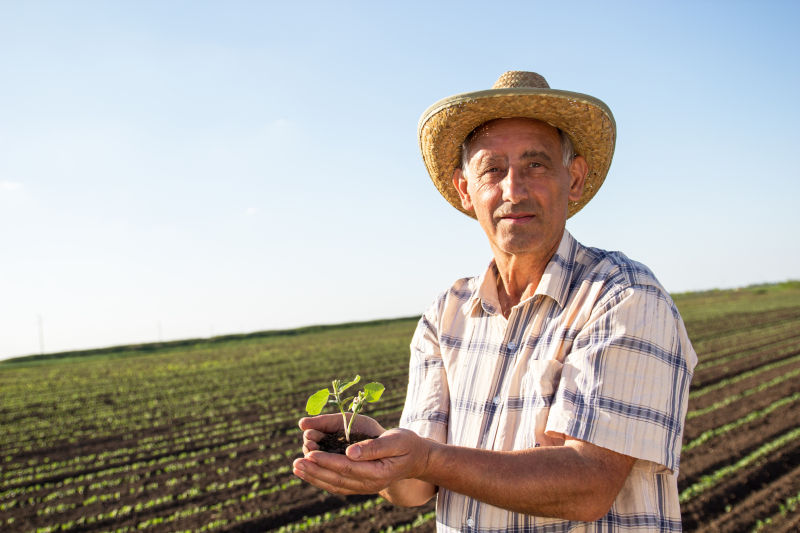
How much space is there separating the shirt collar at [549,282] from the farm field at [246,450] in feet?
16.7

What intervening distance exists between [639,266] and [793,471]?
25.1 ft

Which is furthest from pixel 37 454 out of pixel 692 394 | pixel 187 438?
pixel 692 394

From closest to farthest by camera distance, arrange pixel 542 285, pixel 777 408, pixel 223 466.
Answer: pixel 542 285 < pixel 223 466 < pixel 777 408

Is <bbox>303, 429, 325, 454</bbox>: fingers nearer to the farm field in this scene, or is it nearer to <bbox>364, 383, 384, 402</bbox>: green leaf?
<bbox>364, 383, 384, 402</bbox>: green leaf

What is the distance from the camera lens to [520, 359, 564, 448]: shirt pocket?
5.62ft

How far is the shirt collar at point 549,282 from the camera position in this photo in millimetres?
1940

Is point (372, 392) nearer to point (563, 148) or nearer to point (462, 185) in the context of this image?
point (462, 185)

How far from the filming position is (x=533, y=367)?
1.81 metres

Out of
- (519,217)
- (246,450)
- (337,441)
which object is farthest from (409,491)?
(246,450)

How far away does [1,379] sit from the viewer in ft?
84.4

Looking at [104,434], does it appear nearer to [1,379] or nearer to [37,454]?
[37,454]

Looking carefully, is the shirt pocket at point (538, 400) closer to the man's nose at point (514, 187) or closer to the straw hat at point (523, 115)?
the man's nose at point (514, 187)

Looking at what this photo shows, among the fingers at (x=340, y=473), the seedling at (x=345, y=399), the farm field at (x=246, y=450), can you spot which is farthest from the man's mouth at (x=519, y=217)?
the farm field at (x=246, y=450)

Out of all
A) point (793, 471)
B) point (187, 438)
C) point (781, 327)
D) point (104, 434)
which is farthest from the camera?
point (781, 327)
